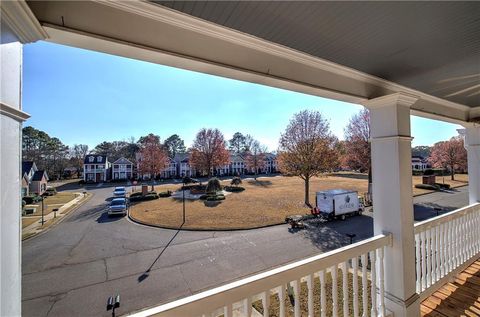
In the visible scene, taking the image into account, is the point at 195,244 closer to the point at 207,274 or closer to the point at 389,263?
the point at 207,274

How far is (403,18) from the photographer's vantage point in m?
1.38

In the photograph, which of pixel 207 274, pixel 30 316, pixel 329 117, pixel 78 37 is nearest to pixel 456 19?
pixel 78 37

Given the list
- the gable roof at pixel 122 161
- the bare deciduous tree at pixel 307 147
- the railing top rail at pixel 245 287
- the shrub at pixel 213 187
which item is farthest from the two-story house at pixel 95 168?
the railing top rail at pixel 245 287

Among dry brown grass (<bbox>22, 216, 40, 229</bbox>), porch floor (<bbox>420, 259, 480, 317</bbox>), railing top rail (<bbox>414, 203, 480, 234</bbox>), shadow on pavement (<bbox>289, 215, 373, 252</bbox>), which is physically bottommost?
shadow on pavement (<bbox>289, 215, 373, 252</bbox>)

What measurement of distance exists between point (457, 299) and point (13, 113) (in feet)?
14.8

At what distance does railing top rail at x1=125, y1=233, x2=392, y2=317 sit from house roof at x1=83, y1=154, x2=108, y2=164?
122 ft

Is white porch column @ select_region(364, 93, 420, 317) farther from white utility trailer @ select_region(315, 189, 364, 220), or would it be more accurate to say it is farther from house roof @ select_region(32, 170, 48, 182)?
house roof @ select_region(32, 170, 48, 182)

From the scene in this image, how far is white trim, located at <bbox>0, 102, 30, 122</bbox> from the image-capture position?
0.83 metres

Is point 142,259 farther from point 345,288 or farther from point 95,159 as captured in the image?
point 95,159

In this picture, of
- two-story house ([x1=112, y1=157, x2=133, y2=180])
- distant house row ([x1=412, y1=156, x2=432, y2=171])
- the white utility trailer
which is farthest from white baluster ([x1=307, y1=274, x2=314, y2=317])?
distant house row ([x1=412, y1=156, x2=432, y2=171])

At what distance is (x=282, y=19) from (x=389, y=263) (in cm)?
262

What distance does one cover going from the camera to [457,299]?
2629 millimetres

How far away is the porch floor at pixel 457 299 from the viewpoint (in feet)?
7.95

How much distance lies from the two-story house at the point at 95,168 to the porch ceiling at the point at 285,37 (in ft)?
119
